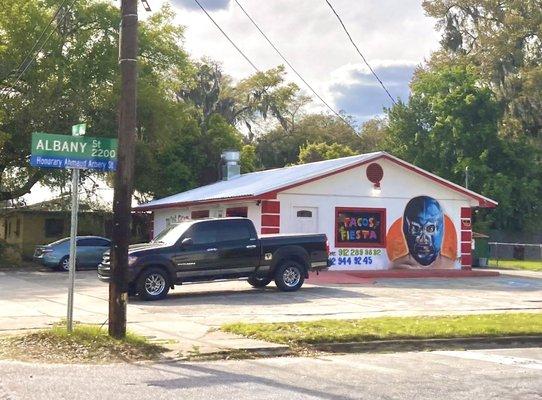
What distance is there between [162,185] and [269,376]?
121 feet

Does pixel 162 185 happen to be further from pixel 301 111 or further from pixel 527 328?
pixel 527 328

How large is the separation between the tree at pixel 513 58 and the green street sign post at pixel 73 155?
42.5 meters

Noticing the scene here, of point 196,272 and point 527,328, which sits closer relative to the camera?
point 527,328

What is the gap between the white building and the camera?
27.3 metres

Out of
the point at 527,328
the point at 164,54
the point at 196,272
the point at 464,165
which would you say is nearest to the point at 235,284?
the point at 196,272

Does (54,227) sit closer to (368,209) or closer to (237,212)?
(237,212)

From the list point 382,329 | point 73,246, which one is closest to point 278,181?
point 382,329

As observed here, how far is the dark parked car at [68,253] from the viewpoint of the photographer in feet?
105

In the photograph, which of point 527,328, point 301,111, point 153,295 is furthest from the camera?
point 301,111

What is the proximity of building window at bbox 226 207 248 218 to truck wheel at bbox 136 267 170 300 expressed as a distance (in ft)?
32.9

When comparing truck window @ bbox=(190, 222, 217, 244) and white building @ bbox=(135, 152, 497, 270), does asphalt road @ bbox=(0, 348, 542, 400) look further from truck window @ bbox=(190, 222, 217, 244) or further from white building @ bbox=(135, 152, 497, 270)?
white building @ bbox=(135, 152, 497, 270)

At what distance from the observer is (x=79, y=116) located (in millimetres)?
35875

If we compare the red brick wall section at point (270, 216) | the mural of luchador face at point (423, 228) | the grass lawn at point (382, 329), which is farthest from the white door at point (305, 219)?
the grass lawn at point (382, 329)

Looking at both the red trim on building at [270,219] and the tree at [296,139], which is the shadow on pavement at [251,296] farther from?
the tree at [296,139]
